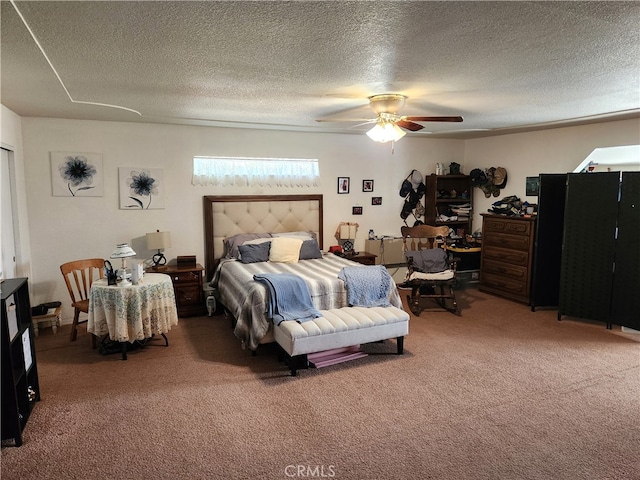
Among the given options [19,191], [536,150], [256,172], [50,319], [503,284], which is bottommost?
[50,319]

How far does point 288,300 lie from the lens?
3727 mm

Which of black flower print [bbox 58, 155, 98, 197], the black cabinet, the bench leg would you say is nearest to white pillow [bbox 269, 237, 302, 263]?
the bench leg

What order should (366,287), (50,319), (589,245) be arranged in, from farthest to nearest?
1. (589,245)
2. (50,319)
3. (366,287)

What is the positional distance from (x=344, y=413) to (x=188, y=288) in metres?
2.77

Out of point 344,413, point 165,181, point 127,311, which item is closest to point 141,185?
point 165,181

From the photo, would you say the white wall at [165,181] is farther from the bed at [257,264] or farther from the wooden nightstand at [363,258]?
the wooden nightstand at [363,258]

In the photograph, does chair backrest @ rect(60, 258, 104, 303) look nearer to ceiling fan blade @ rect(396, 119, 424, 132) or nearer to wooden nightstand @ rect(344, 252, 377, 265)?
wooden nightstand @ rect(344, 252, 377, 265)

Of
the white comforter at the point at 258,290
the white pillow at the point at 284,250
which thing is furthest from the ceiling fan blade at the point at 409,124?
the white pillow at the point at 284,250

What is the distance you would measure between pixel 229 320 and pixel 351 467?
2801 millimetres

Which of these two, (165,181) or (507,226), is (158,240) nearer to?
(165,181)

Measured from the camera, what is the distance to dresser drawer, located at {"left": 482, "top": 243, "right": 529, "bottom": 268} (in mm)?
5449

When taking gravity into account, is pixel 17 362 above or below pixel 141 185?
below

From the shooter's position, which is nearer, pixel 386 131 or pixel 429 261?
pixel 386 131

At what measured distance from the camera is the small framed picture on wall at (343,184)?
20.0ft
